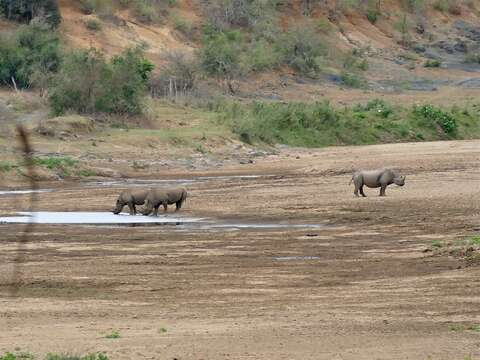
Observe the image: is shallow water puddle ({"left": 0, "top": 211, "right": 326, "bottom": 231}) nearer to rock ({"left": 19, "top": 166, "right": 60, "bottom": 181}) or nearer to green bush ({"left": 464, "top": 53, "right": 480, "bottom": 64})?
rock ({"left": 19, "top": 166, "right": 60, "bottom": 181})

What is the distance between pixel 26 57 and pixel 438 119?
18.5 metres

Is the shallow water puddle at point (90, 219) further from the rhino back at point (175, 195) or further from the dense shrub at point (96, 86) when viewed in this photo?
the dense shrub at point (96, 86)

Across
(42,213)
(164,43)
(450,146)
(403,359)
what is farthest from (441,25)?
(403,359)

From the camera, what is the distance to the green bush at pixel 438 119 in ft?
191

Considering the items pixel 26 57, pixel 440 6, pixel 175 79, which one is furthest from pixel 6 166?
pixel 440 6

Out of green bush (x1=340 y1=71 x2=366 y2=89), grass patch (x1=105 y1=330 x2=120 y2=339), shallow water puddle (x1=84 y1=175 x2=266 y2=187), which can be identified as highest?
grass patch (x1=105 y1=330 x2=120 y2=339)

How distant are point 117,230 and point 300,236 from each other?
12.9ft

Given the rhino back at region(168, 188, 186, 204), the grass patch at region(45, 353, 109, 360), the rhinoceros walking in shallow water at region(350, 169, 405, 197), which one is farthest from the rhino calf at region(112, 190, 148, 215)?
the grass patch at region(45, 353, 109, 360)

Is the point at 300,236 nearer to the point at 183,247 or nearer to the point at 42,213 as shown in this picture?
the point at 183,247

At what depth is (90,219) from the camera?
27.0 m

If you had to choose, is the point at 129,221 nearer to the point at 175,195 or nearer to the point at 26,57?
the point at 175,195

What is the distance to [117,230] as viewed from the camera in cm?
2467

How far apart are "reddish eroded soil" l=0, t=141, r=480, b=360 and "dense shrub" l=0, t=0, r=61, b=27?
35.1m

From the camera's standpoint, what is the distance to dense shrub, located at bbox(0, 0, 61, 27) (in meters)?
64.9
